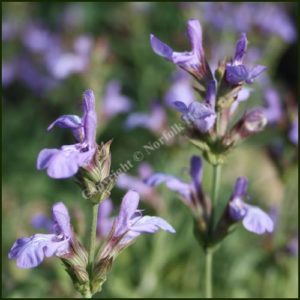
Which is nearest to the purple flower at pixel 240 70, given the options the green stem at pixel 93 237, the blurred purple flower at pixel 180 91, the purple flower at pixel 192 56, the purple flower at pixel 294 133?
the purple flower at pixel 192 56

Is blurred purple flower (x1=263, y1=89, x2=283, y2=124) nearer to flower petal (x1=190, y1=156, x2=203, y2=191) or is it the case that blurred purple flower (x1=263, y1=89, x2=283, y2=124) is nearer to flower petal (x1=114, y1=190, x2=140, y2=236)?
flower petal (x1=190, y1=156, x2=203, y2=191)

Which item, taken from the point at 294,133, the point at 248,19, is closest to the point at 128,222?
the point at 294,133

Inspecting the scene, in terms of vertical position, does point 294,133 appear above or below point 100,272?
above

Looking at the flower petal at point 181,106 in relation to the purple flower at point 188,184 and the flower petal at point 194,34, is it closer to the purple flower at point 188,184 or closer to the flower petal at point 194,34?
the flower petal at point 194,34

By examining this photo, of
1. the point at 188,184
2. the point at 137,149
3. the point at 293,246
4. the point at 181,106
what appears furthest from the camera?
the point at 137,149

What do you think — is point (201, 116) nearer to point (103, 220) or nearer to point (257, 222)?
point (257, 222)

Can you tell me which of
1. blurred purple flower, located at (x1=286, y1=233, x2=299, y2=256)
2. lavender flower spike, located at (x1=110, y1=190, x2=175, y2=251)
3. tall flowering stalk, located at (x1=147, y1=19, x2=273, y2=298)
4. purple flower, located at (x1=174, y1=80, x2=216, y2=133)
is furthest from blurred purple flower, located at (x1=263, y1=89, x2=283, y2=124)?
lavender flower spike, located at (x1=110, y1=190, x2=175, y2=251)

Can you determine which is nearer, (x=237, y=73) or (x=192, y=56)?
(x=237, y=73)
